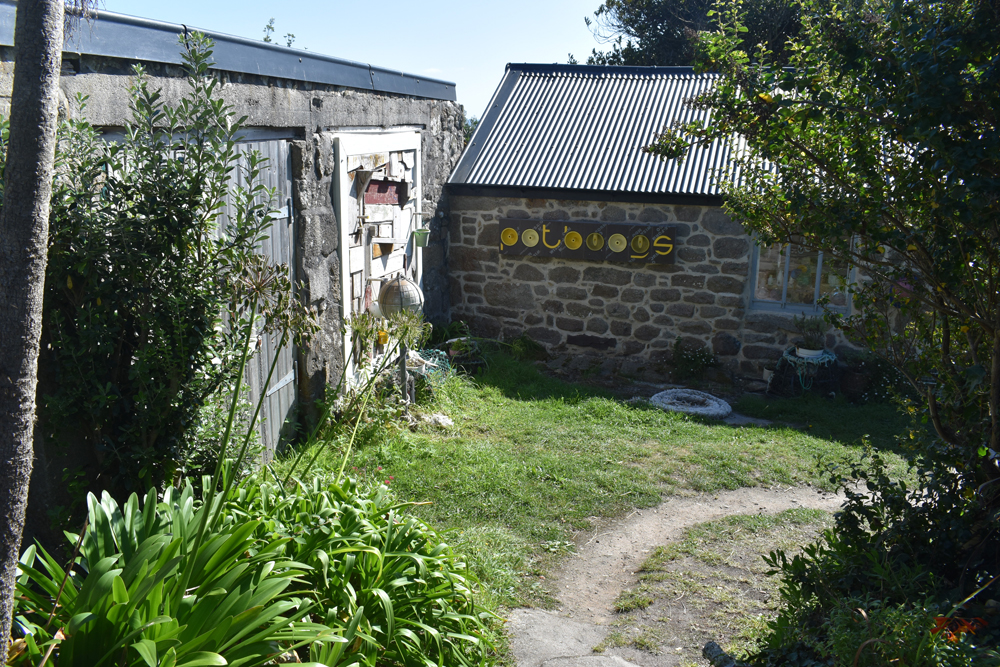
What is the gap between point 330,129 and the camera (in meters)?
6.30

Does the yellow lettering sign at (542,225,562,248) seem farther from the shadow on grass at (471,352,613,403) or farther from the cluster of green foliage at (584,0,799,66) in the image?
the cluster of green foliage at (584,0,799,66)

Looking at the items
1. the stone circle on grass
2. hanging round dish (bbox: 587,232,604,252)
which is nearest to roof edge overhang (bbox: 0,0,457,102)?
hanging round dish (bbox: 587,232,604,252)

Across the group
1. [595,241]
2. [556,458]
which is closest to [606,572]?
[556,458]

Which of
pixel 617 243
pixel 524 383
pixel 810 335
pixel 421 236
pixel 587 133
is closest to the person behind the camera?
pixel 421 236

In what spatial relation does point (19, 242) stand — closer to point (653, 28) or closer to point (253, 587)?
point (253, 587)

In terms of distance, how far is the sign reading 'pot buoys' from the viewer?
8.73 metres

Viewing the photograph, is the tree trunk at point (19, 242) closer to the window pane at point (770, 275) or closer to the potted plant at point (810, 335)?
the potted plant at point (810, 335)

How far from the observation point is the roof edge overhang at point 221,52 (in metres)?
3.49

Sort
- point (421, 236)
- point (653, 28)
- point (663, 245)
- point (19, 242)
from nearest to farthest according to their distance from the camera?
point (19, 242)
point (421, 236)
point (663, 245)
point (653, 28)

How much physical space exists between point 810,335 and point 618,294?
2156 millimetres

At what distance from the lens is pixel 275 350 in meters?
5.65

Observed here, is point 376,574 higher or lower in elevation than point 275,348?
lower

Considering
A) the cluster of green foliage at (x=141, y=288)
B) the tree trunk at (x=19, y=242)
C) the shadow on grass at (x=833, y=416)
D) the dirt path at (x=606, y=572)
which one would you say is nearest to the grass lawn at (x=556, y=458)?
the shadow on grass at (x=833, y=416)

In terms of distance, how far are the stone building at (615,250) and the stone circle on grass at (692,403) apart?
923 mm
